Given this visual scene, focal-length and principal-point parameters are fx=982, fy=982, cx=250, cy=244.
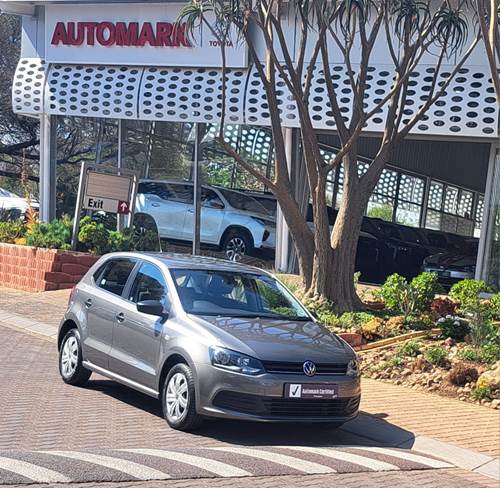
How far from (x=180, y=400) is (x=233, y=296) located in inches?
55.7

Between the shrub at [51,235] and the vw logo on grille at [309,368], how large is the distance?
12.0m

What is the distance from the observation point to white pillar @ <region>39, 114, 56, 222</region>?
23.6 metres

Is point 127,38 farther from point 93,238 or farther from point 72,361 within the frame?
point 72,361

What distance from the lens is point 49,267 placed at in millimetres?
19219

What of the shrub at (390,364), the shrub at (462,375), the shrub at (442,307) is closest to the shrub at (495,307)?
the shrub at (442,307)

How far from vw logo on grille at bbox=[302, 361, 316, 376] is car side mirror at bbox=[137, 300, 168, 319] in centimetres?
145

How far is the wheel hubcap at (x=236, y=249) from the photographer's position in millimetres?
21656

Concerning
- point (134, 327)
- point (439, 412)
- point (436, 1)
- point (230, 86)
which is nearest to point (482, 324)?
point (439, 412)

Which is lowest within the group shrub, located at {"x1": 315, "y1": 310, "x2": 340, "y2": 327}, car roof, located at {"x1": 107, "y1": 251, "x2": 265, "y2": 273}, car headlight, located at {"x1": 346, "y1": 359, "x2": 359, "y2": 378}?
shrub, located at {"x1": 315, "y1": 310, "x2": 340, "y2": 327}

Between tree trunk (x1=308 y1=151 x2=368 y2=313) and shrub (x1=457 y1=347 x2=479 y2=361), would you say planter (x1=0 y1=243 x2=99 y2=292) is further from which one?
shrub (x1=457 y1=347 x2=479 y2=361)

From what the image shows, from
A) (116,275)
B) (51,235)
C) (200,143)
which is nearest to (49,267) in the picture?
(51,235)

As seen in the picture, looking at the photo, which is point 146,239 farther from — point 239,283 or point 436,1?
point 239,283

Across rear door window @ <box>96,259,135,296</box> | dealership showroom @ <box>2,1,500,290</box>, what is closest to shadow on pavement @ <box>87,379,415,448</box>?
rear door window @ <box>96,259,135,296</box>

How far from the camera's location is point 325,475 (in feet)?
23.9
